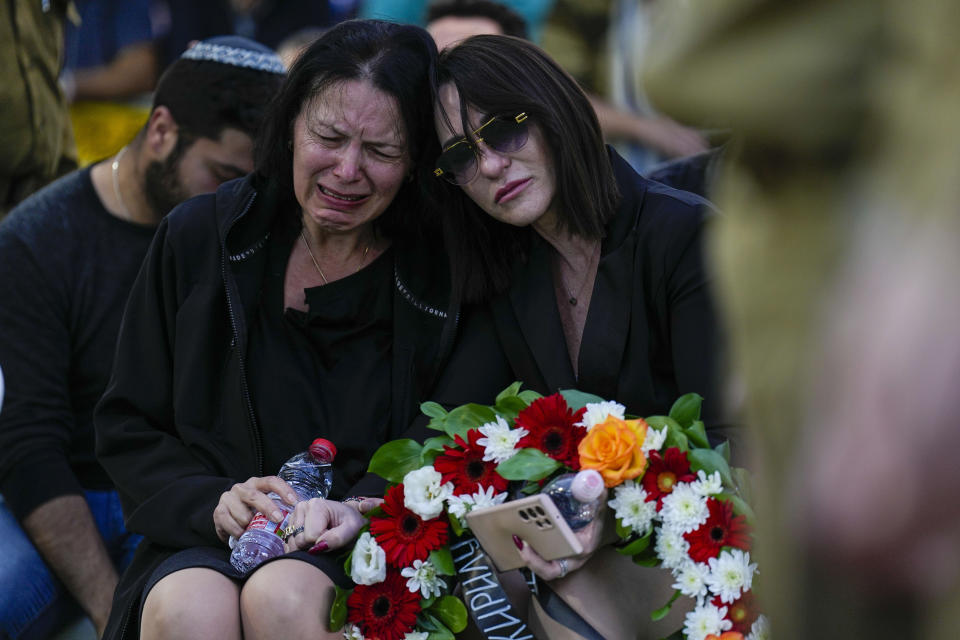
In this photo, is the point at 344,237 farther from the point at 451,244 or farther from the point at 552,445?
the point at 552,445

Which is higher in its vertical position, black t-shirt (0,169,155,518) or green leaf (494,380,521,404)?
green leaf (494,380,521,404)

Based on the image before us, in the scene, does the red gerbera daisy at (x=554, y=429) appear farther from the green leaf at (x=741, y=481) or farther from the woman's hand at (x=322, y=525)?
the woman's hand at (x=322, y=525)

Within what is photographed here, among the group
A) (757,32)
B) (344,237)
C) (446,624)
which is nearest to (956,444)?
(757,32)

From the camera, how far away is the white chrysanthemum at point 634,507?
7.90 feet

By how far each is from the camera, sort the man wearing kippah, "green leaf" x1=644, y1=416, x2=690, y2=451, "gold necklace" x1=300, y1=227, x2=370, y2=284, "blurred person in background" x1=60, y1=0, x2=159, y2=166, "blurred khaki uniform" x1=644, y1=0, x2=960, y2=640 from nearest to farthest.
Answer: "blurred khaki uniform" x1=644, y1=0, x2=960, y2=640 → "green leaf" x1=644, y1=416, x2=690, y2=451 → "gold necklace" x1=300, y1=227, x2=370, y2=284 → the man wearing kippah → "blurred person in background" x1=60, y1=0, x2=159, y2=166

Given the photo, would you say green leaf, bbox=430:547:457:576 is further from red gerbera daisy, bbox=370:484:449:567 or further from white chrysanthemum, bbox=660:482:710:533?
white chrysanthemum, bbox=660:482:710:533

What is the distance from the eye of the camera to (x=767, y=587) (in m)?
0.72

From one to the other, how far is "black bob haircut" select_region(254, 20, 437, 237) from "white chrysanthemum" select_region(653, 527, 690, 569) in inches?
47.3

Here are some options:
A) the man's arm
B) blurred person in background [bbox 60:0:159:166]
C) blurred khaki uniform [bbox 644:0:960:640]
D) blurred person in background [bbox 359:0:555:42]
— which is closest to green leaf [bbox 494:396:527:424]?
the man's arm

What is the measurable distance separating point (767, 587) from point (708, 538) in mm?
1720

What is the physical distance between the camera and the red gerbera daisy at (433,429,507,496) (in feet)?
8.32

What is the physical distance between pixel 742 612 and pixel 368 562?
757 millimetres

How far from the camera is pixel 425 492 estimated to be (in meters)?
2.58

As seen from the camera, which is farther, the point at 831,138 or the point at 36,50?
the point at 36,50
